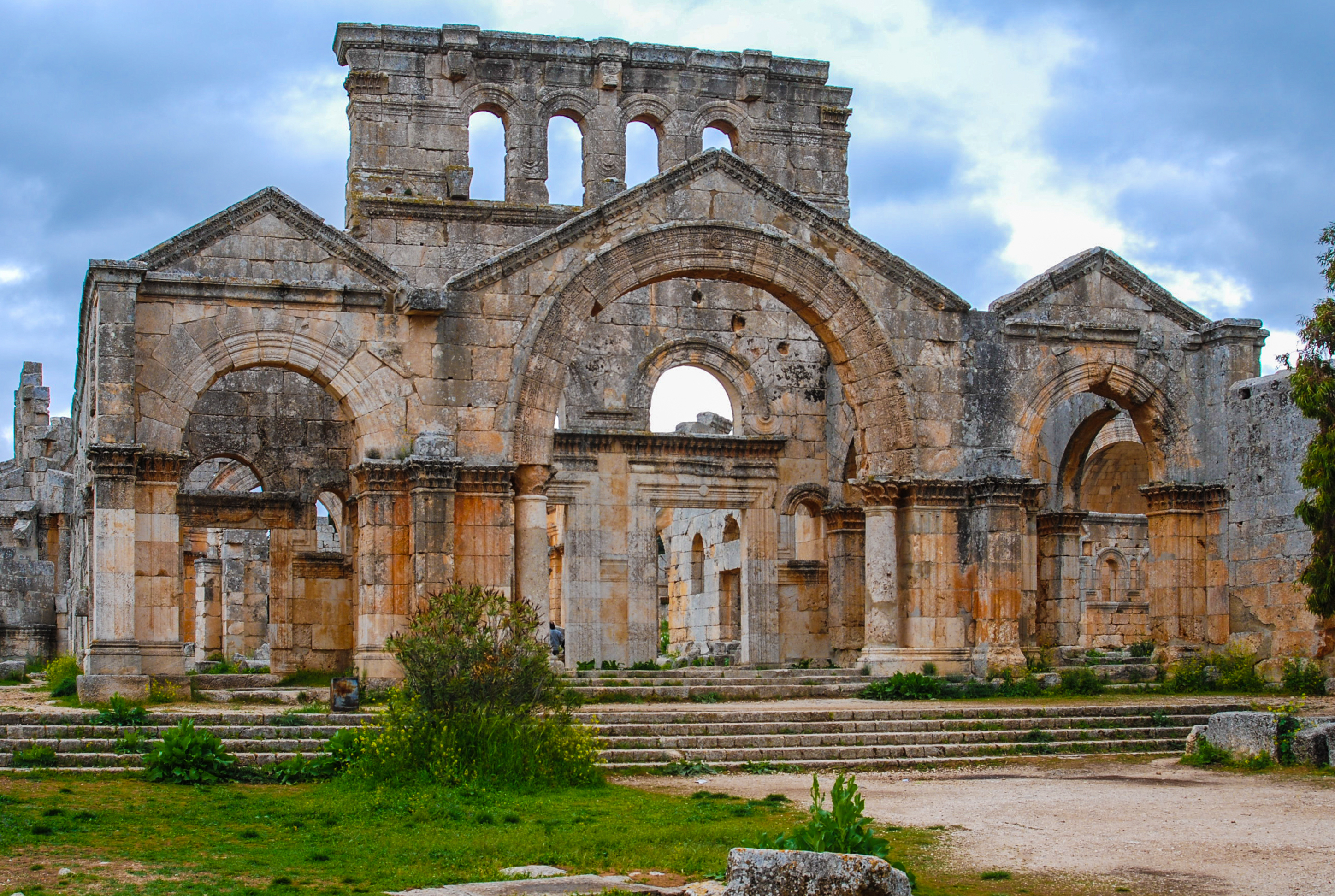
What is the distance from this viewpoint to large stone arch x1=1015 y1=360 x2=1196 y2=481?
22516 millimetres

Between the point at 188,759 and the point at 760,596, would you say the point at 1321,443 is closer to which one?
the point at 760,596

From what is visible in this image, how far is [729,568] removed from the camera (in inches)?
1227

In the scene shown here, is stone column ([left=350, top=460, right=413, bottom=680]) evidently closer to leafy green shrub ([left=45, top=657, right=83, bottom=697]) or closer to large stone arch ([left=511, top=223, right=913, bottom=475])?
large stone arch ([left=511, top=223, right=913, bottom=475])

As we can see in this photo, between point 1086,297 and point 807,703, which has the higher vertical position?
point 1086,297

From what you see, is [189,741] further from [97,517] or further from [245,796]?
[97,517]

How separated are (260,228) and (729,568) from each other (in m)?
13.7

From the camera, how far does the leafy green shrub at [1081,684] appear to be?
2116 centimetres

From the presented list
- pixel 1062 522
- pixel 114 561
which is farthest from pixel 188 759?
pixel 1062 522

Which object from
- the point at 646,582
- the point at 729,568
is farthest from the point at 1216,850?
the point at 729,568

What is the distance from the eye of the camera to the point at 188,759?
13.8 m

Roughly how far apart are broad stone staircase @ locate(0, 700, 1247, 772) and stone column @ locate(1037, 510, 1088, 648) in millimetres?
7414

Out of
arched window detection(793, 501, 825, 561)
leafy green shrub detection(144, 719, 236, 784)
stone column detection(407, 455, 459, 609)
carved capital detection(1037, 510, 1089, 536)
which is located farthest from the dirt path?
arched window detection(793, 501, 825, 561)

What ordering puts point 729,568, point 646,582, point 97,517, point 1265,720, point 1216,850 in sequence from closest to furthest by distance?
point 1216,850 → point 1265,720 → point 97,517 → point 646,582 → point 729,568

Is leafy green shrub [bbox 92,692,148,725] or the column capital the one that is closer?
leafy green shrub [bbox 92,692,148,725]
